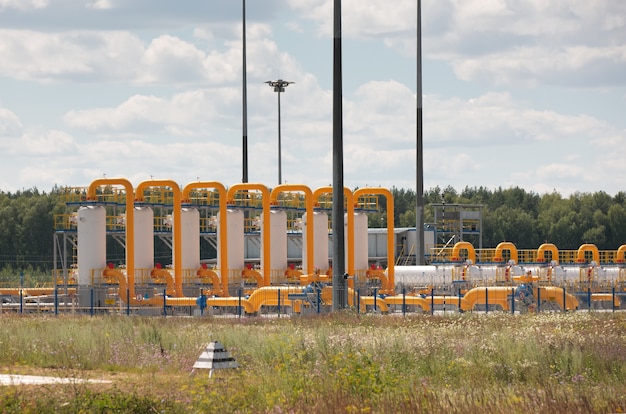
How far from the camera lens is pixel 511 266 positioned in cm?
5341

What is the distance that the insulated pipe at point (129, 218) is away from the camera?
45.3 m

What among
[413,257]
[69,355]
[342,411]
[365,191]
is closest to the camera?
[342,411]

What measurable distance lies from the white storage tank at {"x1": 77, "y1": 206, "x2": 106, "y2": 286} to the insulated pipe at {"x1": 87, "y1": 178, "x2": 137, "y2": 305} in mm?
746

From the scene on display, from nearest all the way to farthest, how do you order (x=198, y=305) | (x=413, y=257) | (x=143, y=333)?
(x=143, y=333)
(x=198, y=305)
(x=413, y=257)

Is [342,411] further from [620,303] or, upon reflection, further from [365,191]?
[365,191]

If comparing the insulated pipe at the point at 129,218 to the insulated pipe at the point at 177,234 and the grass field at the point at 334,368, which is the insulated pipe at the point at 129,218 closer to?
the insulated pipe at the point at 177,234

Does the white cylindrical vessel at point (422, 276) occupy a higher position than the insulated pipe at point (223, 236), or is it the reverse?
the insulated pipe at point (223, 236)

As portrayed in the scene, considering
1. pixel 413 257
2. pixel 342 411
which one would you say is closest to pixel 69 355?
pixel 342 411

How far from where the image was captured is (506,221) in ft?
445

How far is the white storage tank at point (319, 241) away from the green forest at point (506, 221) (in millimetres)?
60568

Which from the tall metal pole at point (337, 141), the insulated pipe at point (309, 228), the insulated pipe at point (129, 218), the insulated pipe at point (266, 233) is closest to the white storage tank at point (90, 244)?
the insulated pipe at point (129, 218)

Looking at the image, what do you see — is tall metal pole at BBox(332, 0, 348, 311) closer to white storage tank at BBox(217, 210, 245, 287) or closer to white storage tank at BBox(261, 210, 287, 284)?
white storage tank at BBox(217, 210, 245, 287)

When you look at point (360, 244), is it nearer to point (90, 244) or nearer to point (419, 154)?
point (419, 154)

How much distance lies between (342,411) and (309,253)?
33.8m
